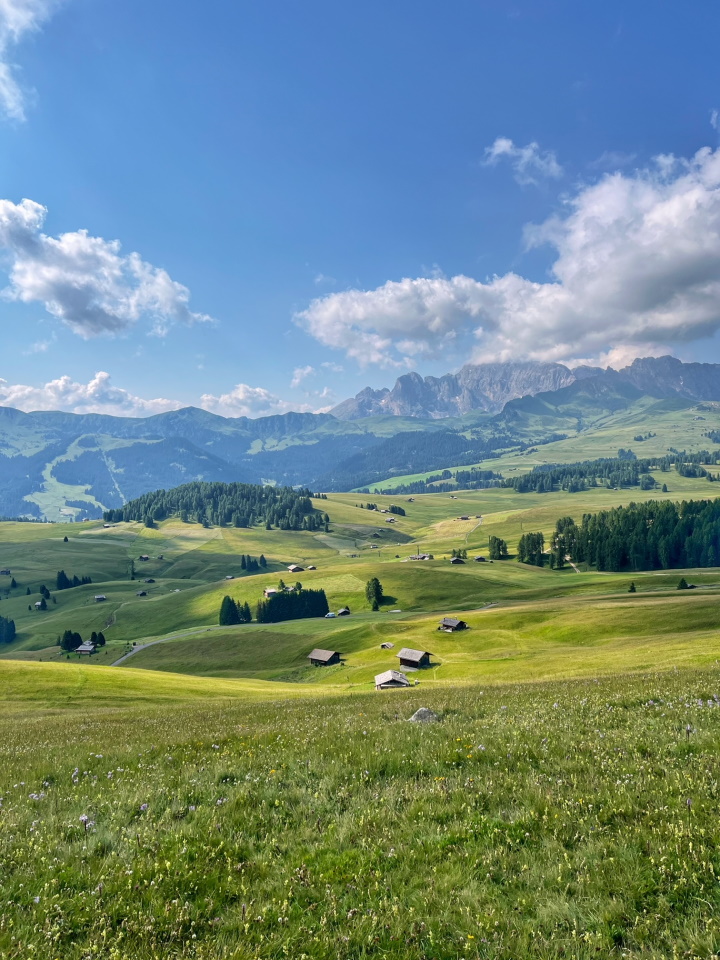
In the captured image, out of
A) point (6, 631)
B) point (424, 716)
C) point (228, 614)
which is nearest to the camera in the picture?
point (424, 716)

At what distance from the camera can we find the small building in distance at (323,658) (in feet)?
345

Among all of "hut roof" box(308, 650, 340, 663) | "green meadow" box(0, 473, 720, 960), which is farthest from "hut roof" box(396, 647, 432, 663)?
"green meadow" box(0, 473, 720, 960)

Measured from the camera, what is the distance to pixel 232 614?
168375 millimetres

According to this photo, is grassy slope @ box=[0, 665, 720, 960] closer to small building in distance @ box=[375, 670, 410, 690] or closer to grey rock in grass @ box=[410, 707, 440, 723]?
grey rock in grass @ box=[410, 707, 440, 723]

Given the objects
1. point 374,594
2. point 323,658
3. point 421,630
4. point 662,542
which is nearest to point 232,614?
point 374,594

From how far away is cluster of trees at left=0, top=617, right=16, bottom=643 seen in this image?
184 metres

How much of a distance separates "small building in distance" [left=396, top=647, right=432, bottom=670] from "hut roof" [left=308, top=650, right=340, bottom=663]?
22075 mm

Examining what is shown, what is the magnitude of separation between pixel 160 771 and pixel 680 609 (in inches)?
3739

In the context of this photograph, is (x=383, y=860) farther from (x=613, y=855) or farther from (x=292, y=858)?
(x=613, y=855)

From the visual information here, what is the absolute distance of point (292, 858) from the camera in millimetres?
7148

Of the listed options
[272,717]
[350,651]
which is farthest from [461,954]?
[350,651]

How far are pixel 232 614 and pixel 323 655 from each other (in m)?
72.1

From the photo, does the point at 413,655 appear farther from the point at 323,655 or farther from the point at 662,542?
the point at 662,542

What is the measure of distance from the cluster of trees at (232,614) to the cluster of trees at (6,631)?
87302mm
